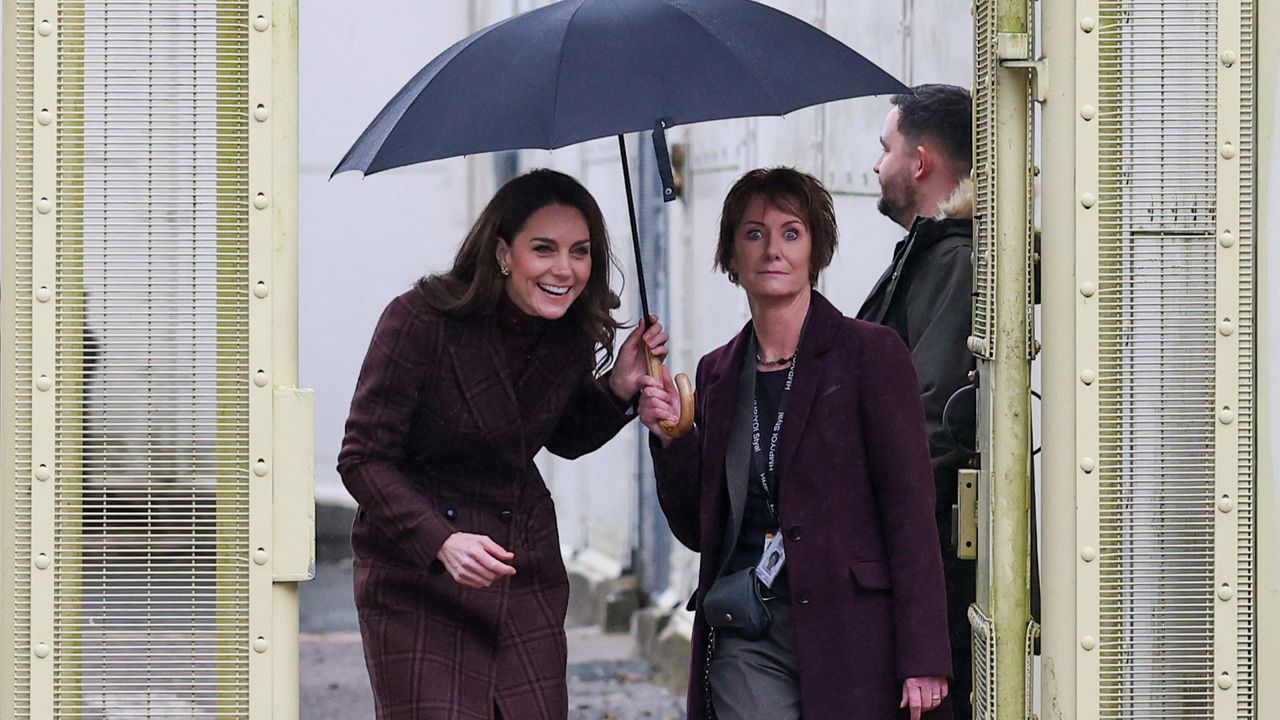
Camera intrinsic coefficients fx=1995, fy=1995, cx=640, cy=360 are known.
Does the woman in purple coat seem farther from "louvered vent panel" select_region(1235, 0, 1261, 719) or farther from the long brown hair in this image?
"louvered vent panel" select_region(1235, 0, 1261, 719)

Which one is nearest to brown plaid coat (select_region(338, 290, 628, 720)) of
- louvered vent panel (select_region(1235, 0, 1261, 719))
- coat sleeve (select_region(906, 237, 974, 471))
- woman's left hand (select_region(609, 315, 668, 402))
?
woman's left hand (select_region(609, 315, 668, 402))

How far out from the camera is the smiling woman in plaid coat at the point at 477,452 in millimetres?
3803

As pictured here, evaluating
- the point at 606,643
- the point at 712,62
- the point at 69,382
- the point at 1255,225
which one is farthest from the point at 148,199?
the point at 606,643

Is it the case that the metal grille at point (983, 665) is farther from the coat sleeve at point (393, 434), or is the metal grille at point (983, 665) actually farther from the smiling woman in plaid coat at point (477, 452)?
the coat sleeve at point (393, 434)

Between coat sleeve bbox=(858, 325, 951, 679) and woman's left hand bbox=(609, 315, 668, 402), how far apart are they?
0.41 meters

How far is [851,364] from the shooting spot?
379 centimetres

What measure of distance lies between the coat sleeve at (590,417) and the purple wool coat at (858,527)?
0.41 meters

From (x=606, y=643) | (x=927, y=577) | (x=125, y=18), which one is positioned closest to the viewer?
(x=125, y=18)

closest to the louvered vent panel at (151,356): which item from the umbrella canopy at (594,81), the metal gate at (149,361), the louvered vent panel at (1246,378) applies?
the metal gate at (149,361)

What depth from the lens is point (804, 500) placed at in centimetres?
375

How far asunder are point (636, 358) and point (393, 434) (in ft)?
1.69

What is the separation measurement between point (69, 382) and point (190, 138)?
16.5 inches

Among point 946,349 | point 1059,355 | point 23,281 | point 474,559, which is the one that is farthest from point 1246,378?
point 23,281

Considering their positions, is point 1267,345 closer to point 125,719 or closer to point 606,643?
point 125,719
